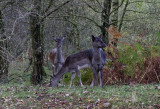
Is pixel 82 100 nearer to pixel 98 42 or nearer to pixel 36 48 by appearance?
pixel 98 42

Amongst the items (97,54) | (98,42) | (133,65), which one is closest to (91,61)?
(97,54)

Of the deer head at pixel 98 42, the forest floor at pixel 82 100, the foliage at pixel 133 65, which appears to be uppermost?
the deer head at pixel 98 42

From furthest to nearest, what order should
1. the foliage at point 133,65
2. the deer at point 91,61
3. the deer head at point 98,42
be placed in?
the foliage at point 133,65, the deer at point 91,61, the deer head at point 98,42

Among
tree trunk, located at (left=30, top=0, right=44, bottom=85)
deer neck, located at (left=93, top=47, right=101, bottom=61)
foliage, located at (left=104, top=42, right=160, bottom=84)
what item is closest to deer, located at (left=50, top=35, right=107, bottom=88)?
deer neck, located at (left=93, top=47, right=101, bottom=61)

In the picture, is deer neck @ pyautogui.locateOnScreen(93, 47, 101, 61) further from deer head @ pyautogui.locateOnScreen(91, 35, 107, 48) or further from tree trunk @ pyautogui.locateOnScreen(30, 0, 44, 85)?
tree trunk @ pyautogui.locateOnScreen(30, 0, 44, 85)

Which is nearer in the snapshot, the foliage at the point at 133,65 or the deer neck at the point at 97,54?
the deer neck at the point at 97,54

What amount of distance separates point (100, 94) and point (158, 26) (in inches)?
696

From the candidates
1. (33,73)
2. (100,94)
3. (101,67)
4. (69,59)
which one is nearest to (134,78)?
Answer: (101,67)

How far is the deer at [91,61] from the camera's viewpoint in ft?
32.1

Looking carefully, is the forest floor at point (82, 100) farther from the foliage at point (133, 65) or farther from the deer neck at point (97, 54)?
the foliage at point (133, 65)

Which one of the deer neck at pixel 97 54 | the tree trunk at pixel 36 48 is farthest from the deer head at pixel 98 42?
the tree trunk at pixel 36 48

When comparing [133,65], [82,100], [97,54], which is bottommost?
[82,100]

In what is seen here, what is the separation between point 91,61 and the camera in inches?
410

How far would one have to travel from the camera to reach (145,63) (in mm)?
10539
